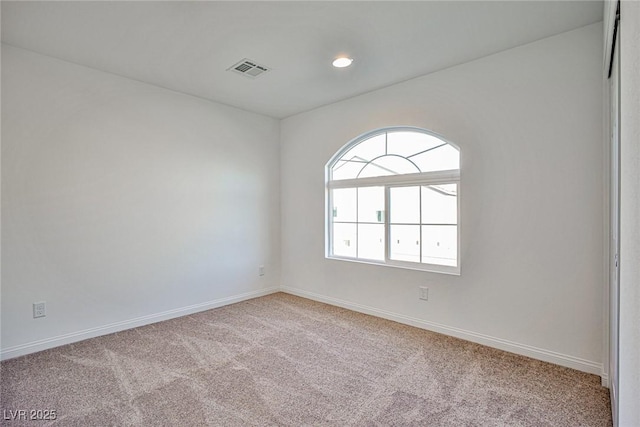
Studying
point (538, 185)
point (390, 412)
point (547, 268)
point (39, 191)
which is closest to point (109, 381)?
point (39, 191)

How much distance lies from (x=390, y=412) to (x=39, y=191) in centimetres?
325

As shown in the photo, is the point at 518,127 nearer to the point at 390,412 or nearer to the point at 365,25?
the point at 365,25

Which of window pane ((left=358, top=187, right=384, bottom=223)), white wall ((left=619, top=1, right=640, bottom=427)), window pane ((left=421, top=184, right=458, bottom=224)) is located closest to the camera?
white wall ((left=619, top=1, right=640, bottom=427))

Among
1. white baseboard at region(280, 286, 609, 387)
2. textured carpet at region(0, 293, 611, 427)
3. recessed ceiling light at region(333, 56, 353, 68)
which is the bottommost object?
textured carpet at region(0, 293, 611, 427)

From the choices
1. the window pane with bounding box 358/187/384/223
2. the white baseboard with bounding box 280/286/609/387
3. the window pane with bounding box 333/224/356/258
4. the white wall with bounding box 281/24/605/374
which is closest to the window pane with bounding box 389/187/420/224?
the window pane with bounding box 358/187/384/223

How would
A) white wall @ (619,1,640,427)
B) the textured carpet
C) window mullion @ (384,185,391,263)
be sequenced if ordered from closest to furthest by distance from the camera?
1. white wall @ (619,1,640,427)
2. the textured carpet
3. window mullion @ (384,185,391,263)

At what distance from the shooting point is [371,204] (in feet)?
12.8

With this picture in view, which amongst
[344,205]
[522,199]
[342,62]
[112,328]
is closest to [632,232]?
[522,199]

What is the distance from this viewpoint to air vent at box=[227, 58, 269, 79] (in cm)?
298

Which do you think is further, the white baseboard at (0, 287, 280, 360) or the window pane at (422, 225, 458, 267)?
the window pane at (422, 225, 458, 267)

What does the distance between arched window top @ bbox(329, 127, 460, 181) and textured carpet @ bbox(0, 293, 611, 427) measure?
1.71 m

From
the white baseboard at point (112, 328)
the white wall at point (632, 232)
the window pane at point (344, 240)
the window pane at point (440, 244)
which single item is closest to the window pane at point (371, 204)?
the window pane at point (344, 240)

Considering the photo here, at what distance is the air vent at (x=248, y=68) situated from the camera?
298 centimetres

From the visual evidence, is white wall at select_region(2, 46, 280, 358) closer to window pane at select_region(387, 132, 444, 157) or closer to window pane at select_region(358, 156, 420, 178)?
window pane at select_region(358, 156, 420, 178)
